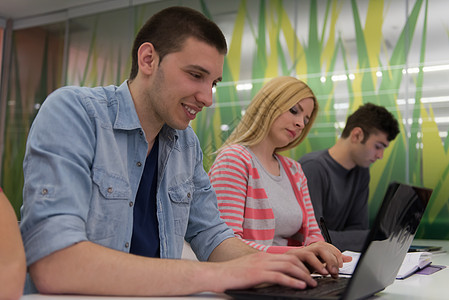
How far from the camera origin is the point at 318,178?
2.83m

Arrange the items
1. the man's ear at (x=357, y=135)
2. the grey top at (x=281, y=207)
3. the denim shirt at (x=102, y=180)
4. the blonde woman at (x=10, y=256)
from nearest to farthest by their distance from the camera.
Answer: the blonde woman at (x=10, y=256), the denim shirt at (x=102, y=180), the grey top at (x=281, y=207), the man's ear at (x=357, y=135)

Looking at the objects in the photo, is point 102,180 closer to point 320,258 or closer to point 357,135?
point 320,258

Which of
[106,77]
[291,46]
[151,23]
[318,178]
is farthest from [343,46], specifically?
[151,23]

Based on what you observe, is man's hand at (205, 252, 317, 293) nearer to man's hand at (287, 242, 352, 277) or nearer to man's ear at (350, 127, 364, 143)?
man's hand at (287, 242, 352, 277)

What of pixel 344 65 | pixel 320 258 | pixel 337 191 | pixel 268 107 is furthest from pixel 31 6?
pixel 320 258

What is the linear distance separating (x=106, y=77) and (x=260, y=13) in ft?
5.55

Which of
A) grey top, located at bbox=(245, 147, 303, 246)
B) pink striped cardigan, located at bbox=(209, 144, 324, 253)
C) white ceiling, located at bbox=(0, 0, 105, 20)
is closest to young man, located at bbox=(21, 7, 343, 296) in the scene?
pink striped cardigan, located at bbox=(209, 144, 324, 253)

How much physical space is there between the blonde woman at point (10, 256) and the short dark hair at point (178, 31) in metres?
0.59

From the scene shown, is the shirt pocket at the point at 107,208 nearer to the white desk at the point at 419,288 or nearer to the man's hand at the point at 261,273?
the man's hand at the point at 261,273

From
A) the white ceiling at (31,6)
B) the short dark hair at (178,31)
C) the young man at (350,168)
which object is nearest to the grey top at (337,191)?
the young man at (350,168)

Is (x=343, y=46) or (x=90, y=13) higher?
(x=90, y=13)

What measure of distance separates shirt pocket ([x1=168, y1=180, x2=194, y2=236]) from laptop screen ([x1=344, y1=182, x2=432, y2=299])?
1.77 feet

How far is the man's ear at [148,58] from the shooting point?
129 cm

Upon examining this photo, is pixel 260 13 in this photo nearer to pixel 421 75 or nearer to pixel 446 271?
pixel 421 75
